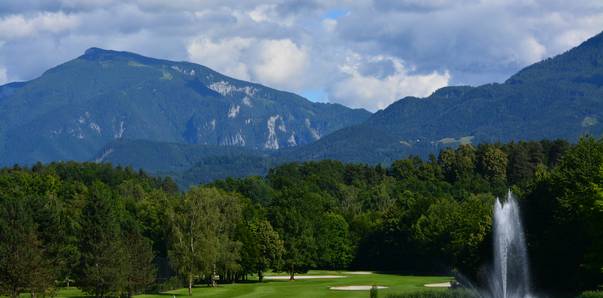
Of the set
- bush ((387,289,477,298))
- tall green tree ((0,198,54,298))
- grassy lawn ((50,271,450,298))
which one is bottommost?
bush ((387,289,477,298))

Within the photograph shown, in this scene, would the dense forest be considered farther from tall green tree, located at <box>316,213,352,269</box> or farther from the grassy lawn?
the grassy lawn

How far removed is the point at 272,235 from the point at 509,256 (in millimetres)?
46267

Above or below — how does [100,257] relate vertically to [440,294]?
above

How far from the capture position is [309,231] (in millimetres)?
122688

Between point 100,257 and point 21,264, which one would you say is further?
point 100,257

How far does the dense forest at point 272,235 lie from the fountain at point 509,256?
929 millimetres

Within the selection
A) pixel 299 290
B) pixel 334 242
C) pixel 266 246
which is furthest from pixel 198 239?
pixel 334 242

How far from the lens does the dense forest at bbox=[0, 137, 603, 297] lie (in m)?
68.9

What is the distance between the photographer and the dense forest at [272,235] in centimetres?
6894

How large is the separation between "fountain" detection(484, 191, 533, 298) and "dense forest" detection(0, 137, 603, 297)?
93cm

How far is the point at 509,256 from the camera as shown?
71312mm

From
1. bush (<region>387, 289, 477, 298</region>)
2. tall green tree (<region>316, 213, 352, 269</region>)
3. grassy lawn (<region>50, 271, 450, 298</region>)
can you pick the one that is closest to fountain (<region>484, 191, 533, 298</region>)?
bush (<region>387, 289, 477, 298</region>)

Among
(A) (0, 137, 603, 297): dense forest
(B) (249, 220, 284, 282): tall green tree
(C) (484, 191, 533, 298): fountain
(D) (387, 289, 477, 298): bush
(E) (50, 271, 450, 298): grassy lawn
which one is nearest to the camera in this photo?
(D) (387, 289, 477, 298): bush

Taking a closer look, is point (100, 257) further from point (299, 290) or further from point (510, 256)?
point (510, 256)
